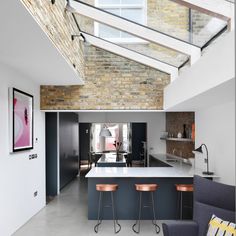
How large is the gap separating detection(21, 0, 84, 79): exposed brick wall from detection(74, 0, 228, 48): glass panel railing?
2.11 feet

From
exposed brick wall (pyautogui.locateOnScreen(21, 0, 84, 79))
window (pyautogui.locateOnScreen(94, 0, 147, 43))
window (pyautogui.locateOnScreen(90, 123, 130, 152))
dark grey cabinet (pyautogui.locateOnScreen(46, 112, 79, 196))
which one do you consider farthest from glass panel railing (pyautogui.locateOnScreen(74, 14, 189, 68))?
window (pyautogui.locateOnScreen(90, 123, 130, 152))

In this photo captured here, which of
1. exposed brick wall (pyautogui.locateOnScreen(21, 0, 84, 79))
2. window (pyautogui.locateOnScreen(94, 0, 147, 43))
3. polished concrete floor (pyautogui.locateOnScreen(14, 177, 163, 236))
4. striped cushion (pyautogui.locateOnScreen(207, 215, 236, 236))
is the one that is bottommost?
polished concrete floor (pyautogui.locateOnScreen(14, 177, 163, 236))

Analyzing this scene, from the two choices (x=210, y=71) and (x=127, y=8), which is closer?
(x=210, y=71)

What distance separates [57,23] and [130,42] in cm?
220

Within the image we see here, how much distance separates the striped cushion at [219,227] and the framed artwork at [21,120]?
3100 millimetres

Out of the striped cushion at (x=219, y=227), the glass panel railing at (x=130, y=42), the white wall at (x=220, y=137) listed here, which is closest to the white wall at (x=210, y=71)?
the glass panel railing at (x=130, y=42)

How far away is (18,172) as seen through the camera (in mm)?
4582

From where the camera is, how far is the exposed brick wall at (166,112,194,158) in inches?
291

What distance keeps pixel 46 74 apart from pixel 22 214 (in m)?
2.58

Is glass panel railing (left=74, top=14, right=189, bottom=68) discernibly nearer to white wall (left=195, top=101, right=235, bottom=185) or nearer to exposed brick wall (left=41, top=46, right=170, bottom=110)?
exposed brick wall (left=41, top=46, right=170, bottom=110)

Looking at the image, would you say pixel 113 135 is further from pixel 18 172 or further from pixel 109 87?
pixel 18 172

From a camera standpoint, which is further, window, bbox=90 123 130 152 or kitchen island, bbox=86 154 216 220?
window, bbox=90 123 130 152

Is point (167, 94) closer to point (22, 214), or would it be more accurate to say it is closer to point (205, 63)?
point (205, 63)

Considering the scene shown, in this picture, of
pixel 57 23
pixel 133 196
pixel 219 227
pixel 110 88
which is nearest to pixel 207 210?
pixel 219 227
